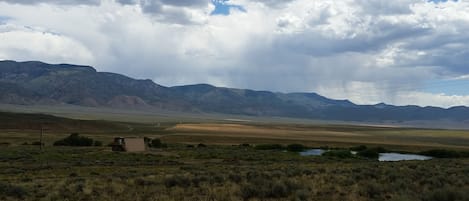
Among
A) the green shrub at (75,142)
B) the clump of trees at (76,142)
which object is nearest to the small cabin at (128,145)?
the clump of trees at (76,142)

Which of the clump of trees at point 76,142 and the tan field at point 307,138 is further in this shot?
the tan field at point 307,138

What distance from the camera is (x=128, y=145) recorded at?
194 feet

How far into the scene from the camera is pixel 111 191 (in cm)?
1988

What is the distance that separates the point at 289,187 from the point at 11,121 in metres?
118

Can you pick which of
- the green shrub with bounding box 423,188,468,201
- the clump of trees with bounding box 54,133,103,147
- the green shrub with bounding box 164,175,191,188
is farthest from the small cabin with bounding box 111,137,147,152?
the green shrub with bounding box 423,188,468,201

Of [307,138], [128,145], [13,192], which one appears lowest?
[307,138]

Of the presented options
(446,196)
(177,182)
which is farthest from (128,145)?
(446,196)

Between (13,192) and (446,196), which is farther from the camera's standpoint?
(13,192)

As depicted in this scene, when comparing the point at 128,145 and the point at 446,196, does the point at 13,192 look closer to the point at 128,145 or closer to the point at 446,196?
the point at 446,196

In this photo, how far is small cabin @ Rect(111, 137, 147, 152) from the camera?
194ft

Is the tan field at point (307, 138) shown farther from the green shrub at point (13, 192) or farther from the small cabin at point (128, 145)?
the green shrub at point (13, 192)

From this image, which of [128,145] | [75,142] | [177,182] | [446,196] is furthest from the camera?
[75,142]

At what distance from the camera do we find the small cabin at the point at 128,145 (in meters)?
59.0

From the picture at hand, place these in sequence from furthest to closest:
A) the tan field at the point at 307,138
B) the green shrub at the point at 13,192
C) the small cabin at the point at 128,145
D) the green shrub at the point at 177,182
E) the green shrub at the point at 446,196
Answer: the tan field at the point at 307,138 → the small cabin at the point at 128,145 → the green shrub at the point at 177,182 → the green shrub at the point at 13,192 → the green shrub at the point at 446,196
